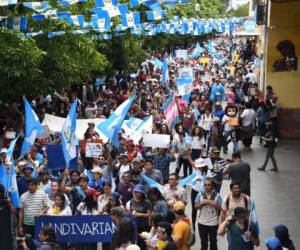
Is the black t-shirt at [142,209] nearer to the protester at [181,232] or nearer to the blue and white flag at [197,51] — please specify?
the protester at [181,232]

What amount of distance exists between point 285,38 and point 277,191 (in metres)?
9.94

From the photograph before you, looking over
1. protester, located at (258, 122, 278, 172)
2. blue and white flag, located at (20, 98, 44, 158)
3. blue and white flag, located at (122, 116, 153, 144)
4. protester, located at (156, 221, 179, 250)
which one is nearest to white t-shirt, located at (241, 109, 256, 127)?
protester, located at (258, 122, 278, 172)

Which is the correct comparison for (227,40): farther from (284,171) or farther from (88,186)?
(88,186)

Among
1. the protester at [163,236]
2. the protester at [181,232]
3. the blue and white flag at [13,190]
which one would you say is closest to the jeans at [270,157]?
the blue and white flag at [13,190]

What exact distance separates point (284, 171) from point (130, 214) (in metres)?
9.91

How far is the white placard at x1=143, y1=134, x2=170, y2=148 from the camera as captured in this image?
16.5 m

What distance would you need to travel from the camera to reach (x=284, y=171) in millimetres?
20828

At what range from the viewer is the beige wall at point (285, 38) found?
26.8 metres

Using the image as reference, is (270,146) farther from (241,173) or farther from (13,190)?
(13,190)

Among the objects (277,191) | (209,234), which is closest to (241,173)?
(209,234)

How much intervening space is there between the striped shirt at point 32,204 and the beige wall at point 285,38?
1590cm

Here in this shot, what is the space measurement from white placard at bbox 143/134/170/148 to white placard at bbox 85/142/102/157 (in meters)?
0.97

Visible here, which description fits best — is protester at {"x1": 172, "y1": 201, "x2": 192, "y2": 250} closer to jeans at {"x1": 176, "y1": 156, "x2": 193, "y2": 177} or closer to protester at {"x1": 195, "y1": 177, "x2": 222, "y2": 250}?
protester at {"x1": 195, "y1": 177, "x2": 222, "y2": 250}

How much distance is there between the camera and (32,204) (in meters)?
12.2
